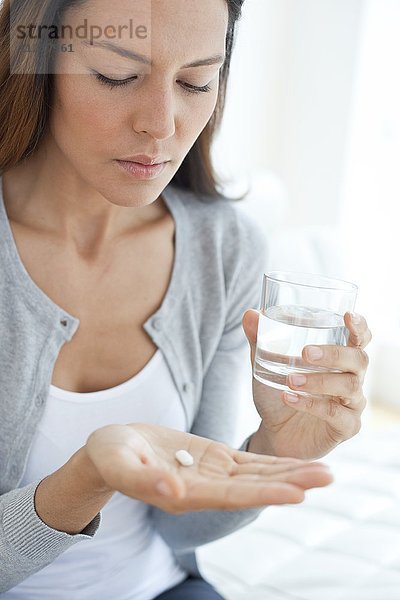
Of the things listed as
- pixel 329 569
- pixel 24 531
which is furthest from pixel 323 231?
pixel 24 531

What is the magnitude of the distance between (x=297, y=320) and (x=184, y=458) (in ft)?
0.84

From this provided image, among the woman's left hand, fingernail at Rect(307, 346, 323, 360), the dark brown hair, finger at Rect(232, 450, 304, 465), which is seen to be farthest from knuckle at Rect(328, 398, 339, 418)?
the dark brown hair

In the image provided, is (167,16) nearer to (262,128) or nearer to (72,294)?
(72,294)

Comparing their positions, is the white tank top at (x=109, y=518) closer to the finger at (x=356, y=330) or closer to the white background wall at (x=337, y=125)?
the finger at (x=356, y=330)

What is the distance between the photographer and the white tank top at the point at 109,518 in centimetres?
130

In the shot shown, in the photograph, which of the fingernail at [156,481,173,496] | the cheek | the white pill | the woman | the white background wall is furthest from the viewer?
the white background wall

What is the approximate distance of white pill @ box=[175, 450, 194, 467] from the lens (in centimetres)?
93

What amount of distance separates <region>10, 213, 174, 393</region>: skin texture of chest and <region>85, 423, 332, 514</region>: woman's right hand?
0.40m

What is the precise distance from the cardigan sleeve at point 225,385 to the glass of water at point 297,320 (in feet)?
1.38

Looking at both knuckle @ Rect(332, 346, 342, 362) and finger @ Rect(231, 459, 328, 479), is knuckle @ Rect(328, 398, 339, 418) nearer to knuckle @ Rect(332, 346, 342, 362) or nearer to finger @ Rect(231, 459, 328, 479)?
knuckle @ Rect(332, 346, 342, 362)

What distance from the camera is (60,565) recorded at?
1.32m

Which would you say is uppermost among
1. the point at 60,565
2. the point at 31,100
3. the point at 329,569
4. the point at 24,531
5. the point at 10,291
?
the point at 31,100

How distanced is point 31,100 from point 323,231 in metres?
1.48

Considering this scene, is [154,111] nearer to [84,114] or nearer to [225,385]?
[84,114]
